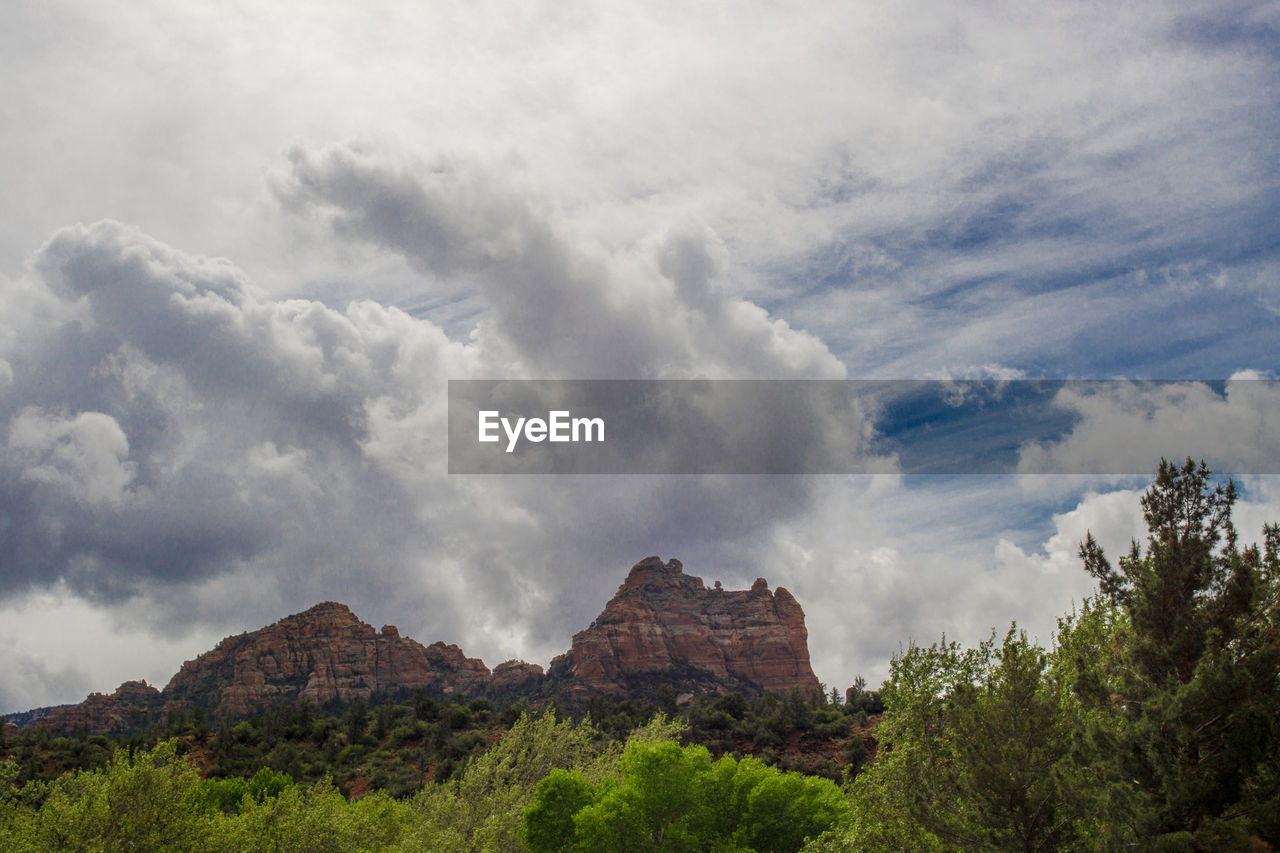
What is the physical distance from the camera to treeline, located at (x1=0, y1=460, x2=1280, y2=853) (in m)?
22.7

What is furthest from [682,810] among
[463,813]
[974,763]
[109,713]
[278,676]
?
[109,713]

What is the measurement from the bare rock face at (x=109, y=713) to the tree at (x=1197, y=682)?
18171 centimetres

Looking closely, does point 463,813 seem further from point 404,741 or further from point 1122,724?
point 404,741

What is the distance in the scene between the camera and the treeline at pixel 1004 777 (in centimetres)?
2267

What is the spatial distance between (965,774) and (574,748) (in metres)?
49.6

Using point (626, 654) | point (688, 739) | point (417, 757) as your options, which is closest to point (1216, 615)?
point (688, 739)

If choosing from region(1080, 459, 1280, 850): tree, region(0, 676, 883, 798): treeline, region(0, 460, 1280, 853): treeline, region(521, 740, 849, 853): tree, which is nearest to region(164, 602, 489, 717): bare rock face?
region(0, 676, 883, 798): treeline

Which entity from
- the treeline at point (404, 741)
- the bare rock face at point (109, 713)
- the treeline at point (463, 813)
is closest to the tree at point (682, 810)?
the treeline at point (463, 813)

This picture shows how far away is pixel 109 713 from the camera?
173500 millimetres

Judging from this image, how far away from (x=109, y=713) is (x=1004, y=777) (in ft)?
647

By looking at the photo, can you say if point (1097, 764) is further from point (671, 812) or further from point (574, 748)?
point (574, 748)

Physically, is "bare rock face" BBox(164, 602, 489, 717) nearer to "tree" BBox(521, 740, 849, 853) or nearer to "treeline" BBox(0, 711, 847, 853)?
"treeline" BBox(0, 711, 847, 853)

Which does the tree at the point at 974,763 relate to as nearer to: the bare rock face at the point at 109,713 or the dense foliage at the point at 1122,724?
the dense foliage at the point at 1122,724

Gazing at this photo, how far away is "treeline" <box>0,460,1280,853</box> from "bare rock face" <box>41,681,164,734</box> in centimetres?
14353
